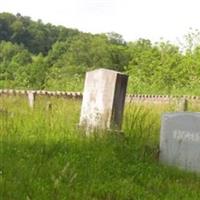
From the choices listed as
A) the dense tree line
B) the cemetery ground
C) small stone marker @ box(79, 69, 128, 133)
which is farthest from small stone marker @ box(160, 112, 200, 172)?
the dense tree line

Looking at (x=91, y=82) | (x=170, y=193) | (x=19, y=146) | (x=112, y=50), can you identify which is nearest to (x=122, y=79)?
(x=91, y=82)

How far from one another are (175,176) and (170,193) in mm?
991

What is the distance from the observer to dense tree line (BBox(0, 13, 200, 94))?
36225 millimetres

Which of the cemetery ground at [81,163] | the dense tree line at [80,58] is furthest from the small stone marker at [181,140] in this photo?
the dense tree line at [80,58]

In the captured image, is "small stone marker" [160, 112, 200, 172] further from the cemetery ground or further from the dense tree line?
the dense tree line

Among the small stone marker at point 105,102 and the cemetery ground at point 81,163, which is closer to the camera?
the cemetery ground at point 81,163

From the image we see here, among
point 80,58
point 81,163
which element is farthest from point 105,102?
point 80,58

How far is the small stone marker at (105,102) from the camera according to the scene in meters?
8.67

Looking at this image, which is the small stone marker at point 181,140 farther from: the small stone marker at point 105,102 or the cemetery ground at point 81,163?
the small stone marker at point 105,102

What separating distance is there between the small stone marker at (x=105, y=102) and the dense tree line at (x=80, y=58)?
11224mm

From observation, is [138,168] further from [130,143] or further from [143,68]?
[143,68]

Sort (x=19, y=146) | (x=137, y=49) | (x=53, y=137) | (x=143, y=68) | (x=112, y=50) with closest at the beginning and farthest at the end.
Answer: (x=19, y=146) < (x=53, y=137) < (x=143, y=68) < (x=137, y=49) < (x=112, y=50)

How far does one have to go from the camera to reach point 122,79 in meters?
8.74

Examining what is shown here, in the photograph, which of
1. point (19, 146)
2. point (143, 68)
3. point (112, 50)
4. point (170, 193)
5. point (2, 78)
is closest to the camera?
point (170, 193)
